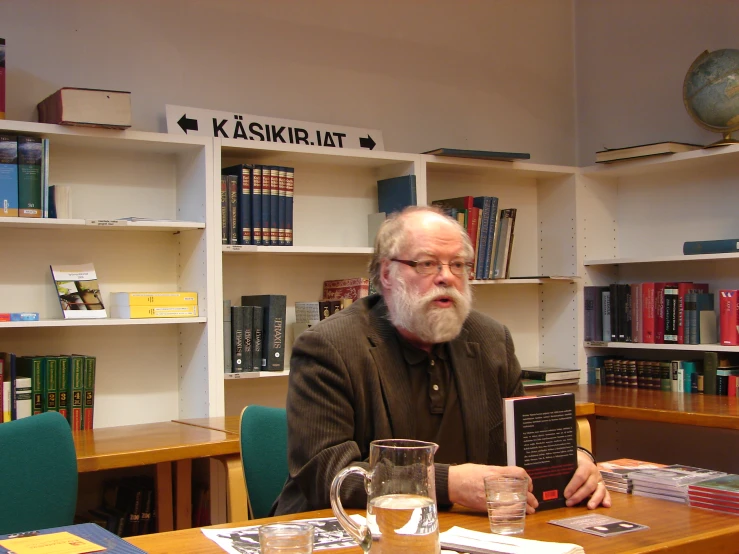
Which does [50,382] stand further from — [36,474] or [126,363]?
[36,474]

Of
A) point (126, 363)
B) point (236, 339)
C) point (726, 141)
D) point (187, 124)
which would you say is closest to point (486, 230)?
point (726, 141)

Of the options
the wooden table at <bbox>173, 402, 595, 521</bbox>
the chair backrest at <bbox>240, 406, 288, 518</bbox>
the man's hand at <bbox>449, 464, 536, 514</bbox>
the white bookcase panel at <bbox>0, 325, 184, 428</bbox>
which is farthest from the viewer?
the white bookcase panel at <bbox>0, 325, 184, 428</bbox>

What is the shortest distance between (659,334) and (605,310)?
314 mm

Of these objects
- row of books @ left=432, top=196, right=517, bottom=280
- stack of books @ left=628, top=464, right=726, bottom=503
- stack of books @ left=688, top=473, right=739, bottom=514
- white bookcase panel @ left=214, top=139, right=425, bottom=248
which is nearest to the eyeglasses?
stack of books @ left=628, top=464, right=726, bottom=503

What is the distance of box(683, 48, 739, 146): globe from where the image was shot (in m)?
3.48

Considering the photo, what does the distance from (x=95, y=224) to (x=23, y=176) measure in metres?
0.28

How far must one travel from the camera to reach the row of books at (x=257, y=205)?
3.19 meters

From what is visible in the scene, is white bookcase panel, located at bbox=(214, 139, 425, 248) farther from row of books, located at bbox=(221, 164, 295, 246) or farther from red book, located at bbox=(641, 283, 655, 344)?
red book, located at bbox=(641, 283, 655, 344)

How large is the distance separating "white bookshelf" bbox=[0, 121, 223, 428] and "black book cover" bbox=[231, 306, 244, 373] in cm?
10

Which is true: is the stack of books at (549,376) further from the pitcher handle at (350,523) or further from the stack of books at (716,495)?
the pitcher handle at (350,523)

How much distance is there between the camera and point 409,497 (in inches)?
41.8

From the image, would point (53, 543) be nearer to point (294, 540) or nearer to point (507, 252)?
point (294, 540)

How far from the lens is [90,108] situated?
9.32 ft

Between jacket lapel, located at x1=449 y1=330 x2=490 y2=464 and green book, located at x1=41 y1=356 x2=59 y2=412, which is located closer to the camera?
jacket lapel, located at x1=449 y1=330 x2=490 y2=464
